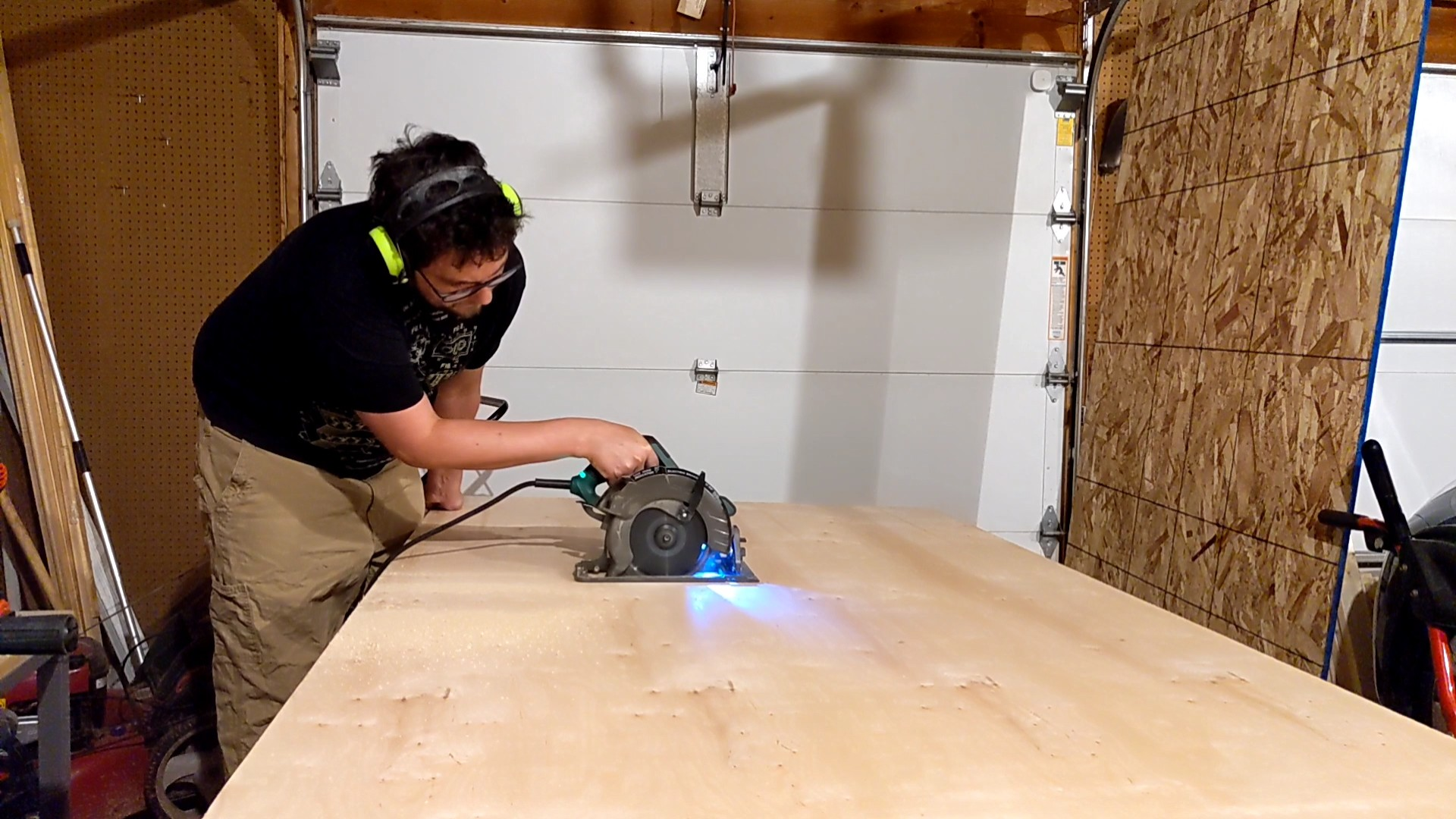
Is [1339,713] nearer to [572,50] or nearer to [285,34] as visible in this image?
[572,50]

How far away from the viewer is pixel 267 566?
1.84 metres

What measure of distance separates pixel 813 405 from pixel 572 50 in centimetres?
137

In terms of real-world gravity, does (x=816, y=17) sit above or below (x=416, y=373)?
above

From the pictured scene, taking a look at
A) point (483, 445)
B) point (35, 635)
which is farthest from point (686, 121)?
point (35, 635)

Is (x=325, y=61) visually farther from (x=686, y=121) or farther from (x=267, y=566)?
(x=267, y=566)

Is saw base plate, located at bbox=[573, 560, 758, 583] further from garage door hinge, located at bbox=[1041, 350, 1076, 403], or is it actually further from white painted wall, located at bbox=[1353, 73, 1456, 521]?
white painted wall, located at bbox=[1353, 73, 1456, 521]

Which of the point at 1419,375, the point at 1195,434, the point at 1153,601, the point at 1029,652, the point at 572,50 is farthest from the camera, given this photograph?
the point at 1419,375

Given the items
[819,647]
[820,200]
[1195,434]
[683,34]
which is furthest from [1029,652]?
[683,34]

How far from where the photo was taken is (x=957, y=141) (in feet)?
10.2

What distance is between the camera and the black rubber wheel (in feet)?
7.50

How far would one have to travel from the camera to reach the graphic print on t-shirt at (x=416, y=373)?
1.74 meters

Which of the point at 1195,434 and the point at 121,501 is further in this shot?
the point at 121,501

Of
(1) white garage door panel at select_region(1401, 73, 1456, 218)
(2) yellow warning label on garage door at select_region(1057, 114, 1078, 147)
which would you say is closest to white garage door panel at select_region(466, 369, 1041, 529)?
(2) yellow warning label on garage door at select_region(1057, 114, 1078, 147)

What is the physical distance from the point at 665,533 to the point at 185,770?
153cm
